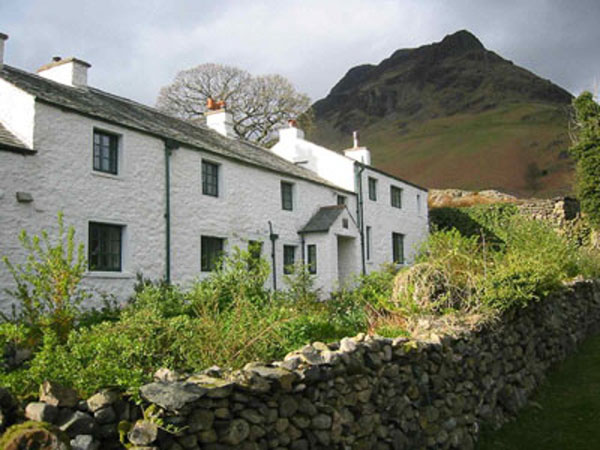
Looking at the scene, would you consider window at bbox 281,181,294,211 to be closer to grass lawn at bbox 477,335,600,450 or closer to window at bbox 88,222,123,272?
window at bbox 88,222,123,272

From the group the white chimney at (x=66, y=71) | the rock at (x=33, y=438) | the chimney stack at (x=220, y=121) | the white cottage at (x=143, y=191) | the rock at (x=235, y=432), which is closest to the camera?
the rock at (x=33, y=438)

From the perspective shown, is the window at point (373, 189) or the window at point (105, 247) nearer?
the window at point (105, 247)

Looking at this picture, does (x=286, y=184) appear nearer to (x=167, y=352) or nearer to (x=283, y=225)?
(x=283, y=225)

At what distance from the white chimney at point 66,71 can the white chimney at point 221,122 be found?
6.43m

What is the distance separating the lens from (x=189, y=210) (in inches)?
576

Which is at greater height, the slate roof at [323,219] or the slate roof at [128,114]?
the slate roof at [128,114]

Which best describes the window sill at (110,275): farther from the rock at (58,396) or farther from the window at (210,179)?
the rock at (58,396)

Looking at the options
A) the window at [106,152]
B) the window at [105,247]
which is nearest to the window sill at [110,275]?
the window at [105,247]

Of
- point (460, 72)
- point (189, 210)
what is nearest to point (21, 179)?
point (189, 210)

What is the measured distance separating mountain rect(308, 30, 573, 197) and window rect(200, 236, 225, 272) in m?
38.1

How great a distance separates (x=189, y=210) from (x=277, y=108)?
21.6 metres

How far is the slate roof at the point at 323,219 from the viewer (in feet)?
62.6

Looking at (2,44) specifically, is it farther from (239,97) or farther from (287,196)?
(239,97)

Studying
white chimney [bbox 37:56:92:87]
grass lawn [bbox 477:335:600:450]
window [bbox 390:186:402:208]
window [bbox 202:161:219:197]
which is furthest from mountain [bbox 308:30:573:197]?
white chimney [bbox 37:56:92:87]
